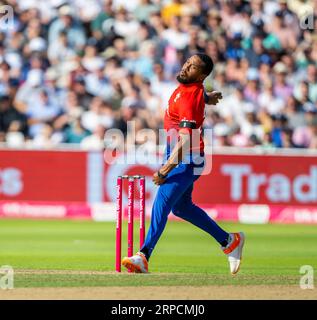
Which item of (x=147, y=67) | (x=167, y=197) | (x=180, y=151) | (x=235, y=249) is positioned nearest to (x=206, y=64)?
(x=180, y=151)

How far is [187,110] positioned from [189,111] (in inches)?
0.9

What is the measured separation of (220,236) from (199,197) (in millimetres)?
9548

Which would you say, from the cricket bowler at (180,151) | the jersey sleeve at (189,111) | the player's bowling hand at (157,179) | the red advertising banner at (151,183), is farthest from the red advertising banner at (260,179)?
the jersey sleeve at (189,111)

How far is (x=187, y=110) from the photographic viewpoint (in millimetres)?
11594

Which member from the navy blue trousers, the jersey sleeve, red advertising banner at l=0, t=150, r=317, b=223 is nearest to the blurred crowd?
red advertising banner at l=0, t=150, r=317, b=223

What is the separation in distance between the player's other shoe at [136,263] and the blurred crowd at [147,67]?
400 inches

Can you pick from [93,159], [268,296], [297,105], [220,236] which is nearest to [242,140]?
[297,105]

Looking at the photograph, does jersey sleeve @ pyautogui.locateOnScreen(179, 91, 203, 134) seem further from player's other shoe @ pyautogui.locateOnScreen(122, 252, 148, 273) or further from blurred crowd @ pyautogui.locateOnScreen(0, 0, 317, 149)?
blurred crowd @ pyautogui.locateOnScreen(0, 0, 317, 149)

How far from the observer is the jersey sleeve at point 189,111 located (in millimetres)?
11539

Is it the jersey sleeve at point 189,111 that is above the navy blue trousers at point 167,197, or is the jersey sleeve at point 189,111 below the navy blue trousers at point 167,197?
above

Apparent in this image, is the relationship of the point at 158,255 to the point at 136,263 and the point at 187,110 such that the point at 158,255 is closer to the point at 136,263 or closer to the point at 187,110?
the point at 136,263

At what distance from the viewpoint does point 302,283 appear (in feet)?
38.3

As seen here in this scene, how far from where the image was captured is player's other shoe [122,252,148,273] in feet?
38.6

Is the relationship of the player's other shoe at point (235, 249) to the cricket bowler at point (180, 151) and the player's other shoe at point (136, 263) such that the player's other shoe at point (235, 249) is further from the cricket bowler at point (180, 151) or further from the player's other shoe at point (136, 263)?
the player's other shoe at point (136, 263)
